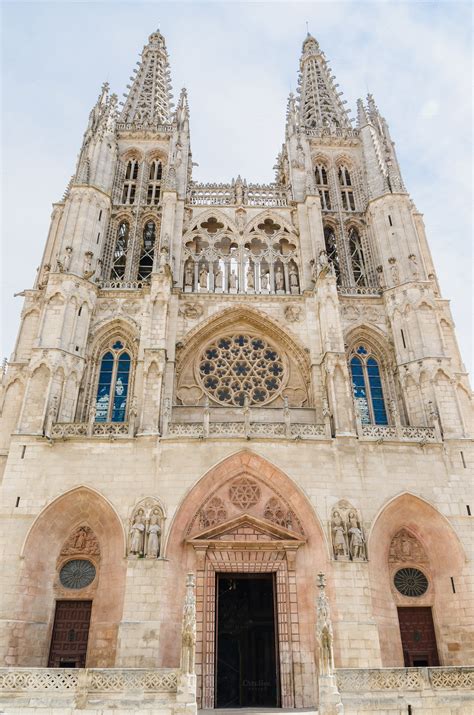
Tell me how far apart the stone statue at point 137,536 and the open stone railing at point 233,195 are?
14576mm

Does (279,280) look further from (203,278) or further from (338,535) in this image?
(338,535)

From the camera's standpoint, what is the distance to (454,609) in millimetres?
14453

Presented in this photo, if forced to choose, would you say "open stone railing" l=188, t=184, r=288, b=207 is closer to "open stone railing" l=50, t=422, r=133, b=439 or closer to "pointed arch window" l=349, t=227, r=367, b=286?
"pointed arch window" l=349, t=227, r=367, b=286

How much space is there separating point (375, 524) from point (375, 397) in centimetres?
534

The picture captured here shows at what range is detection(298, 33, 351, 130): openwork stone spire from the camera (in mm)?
28942

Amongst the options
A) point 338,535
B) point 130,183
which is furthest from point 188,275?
point 338,535

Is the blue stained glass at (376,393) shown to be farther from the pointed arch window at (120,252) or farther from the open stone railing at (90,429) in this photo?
the pointed arch window at (120,252)

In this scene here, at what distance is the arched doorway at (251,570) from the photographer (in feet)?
44.7

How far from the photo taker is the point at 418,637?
48.4 feet

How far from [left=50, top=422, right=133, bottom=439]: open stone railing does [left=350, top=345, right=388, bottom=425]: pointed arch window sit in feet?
27.1

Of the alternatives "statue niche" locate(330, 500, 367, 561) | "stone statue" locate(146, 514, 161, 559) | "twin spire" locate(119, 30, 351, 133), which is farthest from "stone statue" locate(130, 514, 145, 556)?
"twin spire" locate(119, 30, 351, 133)

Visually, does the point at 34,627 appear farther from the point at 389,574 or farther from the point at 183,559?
the point at 389,574

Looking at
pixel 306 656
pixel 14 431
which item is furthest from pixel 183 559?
pixel 14 431

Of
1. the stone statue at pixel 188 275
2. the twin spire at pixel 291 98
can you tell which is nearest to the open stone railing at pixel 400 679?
the stone statue at pixel 188 275
